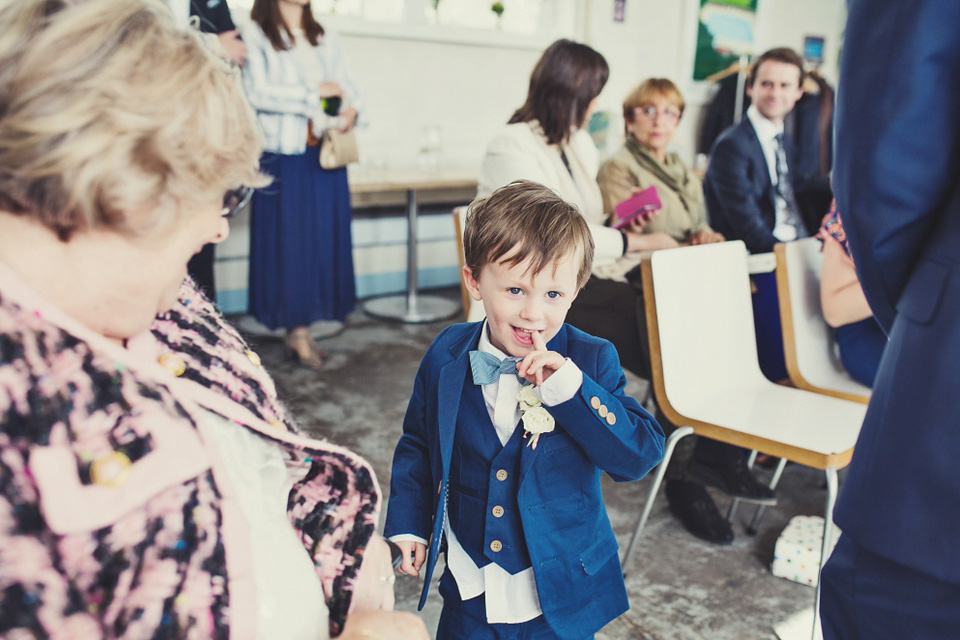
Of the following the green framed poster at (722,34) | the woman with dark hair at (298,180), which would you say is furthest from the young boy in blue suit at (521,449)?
the green framed poster at (722,34)

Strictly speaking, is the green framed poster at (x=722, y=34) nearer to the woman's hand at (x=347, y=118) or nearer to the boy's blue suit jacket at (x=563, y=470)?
the woman's hand at (x=347, y=118)

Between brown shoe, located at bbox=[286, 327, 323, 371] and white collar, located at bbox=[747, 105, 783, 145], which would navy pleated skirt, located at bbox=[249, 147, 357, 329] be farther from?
white collar, located at bbox=[747, 105, 783, 145]

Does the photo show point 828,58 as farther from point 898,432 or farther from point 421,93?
point 898,432

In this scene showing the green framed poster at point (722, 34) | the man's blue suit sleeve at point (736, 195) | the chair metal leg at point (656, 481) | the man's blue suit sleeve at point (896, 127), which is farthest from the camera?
the green framed poster at point (722, 34)

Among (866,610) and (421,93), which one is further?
(421,93)

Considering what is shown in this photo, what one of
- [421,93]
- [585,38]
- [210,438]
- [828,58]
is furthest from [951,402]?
[828,58]

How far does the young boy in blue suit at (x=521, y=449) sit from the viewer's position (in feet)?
3.48

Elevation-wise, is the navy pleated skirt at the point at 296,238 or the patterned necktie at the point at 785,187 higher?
the patterned necktie at the point at 785,187

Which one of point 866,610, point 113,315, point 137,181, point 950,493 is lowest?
point 866,610

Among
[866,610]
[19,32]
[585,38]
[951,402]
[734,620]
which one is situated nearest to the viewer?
[19,32]

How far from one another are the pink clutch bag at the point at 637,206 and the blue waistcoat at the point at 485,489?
1.61 m

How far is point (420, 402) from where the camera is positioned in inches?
48.0

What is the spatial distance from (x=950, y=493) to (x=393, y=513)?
2.59 feet

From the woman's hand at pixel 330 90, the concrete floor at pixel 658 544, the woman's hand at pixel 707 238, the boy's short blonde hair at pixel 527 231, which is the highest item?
the woman's hand at pixel 330 90
